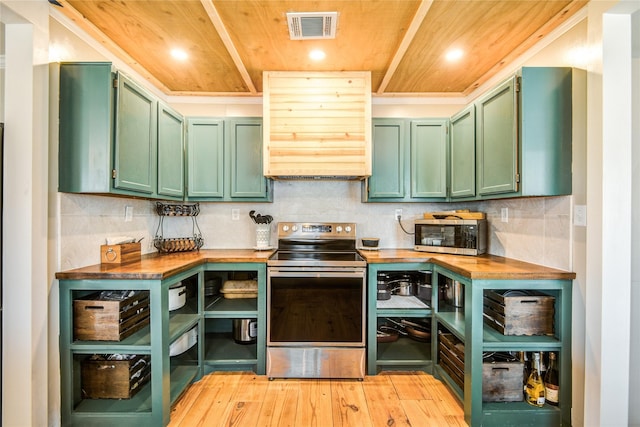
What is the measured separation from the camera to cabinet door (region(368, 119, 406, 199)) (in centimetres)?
271

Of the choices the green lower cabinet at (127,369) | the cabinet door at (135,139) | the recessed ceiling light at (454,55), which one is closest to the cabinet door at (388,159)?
the recessed ceiling light at (454,55)

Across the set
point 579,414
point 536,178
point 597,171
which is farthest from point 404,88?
point 579,414

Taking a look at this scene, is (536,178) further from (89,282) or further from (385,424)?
(89,282)

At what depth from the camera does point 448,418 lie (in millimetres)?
1820

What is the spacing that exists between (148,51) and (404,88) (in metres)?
2.17

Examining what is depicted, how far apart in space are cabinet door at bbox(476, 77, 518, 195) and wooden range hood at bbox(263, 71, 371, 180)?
0.83 metres

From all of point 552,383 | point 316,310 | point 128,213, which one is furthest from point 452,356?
point 128,213

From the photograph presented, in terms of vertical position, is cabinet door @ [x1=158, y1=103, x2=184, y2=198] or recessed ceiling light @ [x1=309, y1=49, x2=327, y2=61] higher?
recessed ceiling light @ [x1=309, y1=49, x2=327, y2=61]

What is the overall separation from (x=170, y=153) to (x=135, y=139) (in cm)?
49

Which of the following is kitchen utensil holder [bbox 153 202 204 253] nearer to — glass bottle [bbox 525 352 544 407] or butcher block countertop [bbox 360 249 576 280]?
butcher block countertop [bbox 360 249 576 280]

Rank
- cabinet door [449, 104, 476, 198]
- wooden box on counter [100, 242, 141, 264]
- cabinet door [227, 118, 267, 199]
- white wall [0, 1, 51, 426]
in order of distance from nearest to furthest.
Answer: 1. white wall [0, 1, 51, 426]
2. wooden box on counter [100, 242, 141, 264]
3. cabinet door [449, 104, 476, 198]
4. cabinet door [227, 118, 267, 199]

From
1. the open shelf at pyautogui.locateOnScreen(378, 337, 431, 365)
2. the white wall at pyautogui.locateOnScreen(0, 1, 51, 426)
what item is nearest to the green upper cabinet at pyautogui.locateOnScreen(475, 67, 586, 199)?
the open shelf at pyautogui.locateOnScreen(378, 337, 431, 365)

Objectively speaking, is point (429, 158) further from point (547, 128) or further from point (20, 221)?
point (20, 221)

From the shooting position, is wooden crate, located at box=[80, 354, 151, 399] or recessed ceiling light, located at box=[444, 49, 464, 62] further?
recessed ceiling light, located at box=[444, 49, 464, 62]
